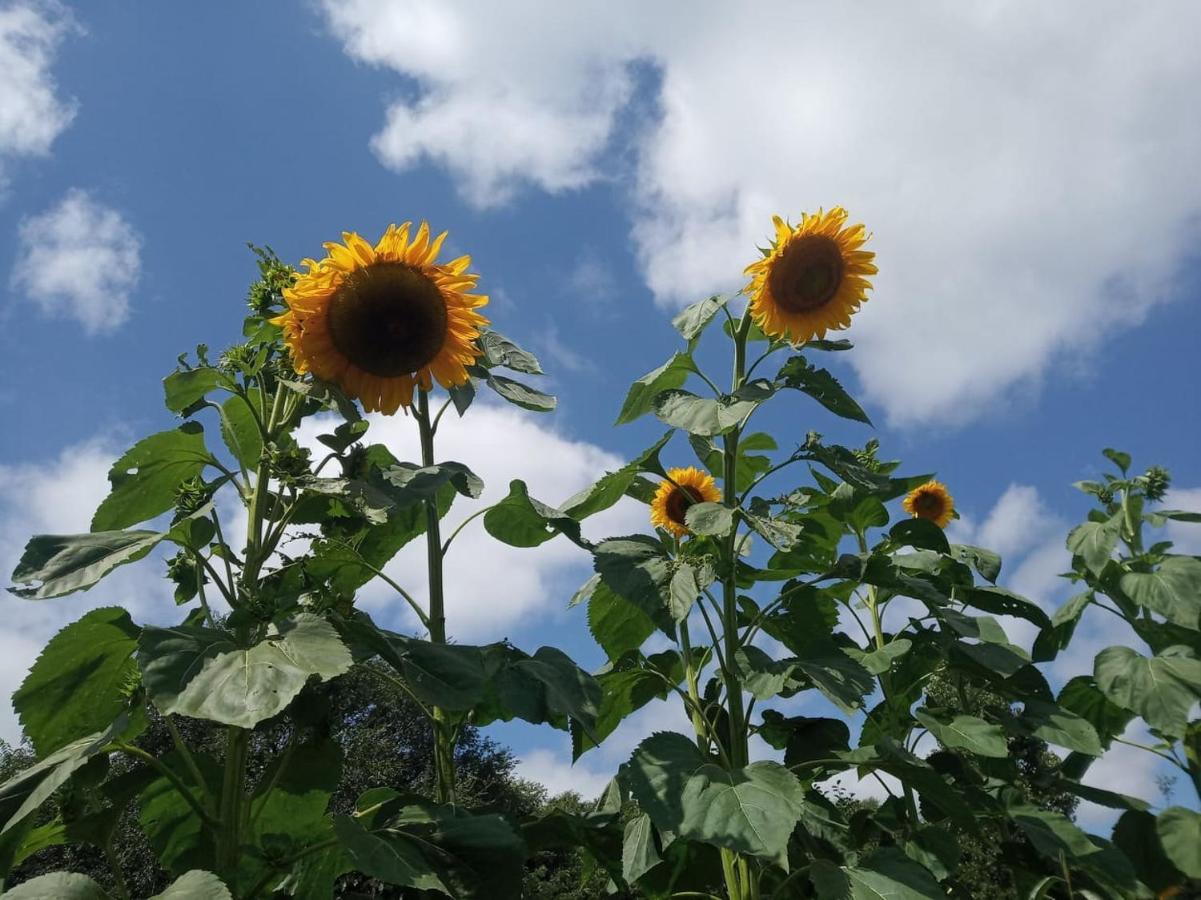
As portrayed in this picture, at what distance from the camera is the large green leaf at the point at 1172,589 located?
404 centimetres

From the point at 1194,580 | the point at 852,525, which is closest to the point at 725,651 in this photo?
the point at 852,525

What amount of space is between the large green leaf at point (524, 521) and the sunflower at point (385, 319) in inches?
15.5

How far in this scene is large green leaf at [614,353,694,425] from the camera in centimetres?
335

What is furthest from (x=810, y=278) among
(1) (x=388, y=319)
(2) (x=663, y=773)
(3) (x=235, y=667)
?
(3) (x=235, y=667)

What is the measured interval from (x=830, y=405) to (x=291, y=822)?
6.38 ft

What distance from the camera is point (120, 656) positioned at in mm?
2520

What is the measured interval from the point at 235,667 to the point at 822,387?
1.89 metres

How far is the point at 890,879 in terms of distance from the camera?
2.69m

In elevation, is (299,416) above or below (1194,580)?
below

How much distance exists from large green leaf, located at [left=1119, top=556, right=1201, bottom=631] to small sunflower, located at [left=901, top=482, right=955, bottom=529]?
98 cm

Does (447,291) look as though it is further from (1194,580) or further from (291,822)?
(1194,580)

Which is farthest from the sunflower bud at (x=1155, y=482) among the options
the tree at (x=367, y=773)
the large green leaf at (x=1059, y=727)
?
the tree at (x=367, y=773)

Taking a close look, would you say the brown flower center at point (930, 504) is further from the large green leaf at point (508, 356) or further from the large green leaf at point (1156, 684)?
the large green leaf at point (508, 356)

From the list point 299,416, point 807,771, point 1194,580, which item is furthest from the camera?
point 1194,580
